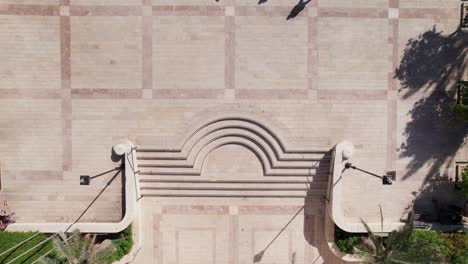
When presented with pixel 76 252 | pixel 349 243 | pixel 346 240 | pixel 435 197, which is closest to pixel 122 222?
pixel 76 252

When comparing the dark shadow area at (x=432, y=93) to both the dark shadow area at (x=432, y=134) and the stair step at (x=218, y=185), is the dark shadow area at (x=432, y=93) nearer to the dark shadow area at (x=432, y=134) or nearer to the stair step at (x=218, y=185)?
the dark shadow area at (x=432, y=134)

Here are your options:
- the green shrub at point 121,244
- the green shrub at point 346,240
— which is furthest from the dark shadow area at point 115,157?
the green shrub at point 346,240

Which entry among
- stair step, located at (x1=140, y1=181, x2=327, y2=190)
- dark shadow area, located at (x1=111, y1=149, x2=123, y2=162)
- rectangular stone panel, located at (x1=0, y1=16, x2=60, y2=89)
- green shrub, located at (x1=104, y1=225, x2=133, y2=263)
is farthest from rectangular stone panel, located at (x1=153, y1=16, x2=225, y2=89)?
green shrub, located at (x1=104, y1=225, x2=133, y2=263)

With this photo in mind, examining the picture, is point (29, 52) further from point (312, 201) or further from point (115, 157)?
point (312, 201)

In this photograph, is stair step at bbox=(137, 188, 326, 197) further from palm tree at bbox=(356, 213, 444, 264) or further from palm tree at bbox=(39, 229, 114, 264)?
palm tree at bbox=(356, 213, 444, 264)

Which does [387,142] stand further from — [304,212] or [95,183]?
[95,183]

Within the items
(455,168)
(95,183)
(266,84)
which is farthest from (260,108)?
(455,168)

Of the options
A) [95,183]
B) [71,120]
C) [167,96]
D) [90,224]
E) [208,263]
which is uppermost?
[167,96]

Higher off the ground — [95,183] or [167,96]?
[167,96]
